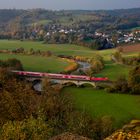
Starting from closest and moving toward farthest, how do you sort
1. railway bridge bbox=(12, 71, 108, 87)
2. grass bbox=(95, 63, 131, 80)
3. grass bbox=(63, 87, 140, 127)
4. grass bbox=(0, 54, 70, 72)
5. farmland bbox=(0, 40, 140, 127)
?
grass bbox=(63, 87, 140, 127), farmland bbox=(0, 40, 140, 127), railway bridge bbox=(12, 71, 108, 87), grass bbox=(95, 63, 131, 80), grass bbox=(0, 54, 70, 72)

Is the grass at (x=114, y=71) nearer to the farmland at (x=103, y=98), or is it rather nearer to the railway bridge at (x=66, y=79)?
the farmland at (x=103, y=98)

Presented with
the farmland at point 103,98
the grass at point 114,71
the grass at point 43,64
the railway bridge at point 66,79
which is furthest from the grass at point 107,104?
the grass at point 43,64

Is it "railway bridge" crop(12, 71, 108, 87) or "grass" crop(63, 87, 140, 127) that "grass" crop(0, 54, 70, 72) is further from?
"grass" crop(63, 87, 140, 127)

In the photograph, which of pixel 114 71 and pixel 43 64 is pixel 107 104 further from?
pixel 43 64

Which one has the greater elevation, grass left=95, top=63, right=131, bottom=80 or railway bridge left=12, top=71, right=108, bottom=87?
railway bridge left=12, top=71, right=108, bottom=87

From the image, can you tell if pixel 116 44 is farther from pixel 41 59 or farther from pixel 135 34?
pixel 41 59

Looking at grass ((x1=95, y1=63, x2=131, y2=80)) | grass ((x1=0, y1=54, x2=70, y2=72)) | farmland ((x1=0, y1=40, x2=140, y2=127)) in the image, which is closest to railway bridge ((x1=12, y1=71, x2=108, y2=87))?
farmland ((x1=0, y1=40, x2=140, y2=127))
